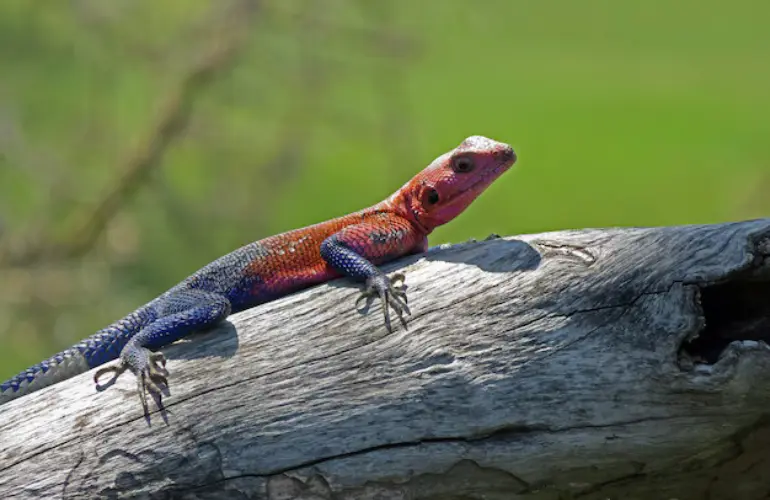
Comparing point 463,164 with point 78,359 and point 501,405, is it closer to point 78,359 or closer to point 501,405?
point 501,405

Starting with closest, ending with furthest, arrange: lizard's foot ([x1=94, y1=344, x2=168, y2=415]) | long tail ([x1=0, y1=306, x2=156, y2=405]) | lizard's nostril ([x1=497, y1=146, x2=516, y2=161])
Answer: lizard's foot ([x1=94, y1=344, x2=168, y2=415]) → long tail ([x1=0, y1=306, x2=156, y2=405]) → lizard's nostril ([x1=497, y1=146, x2=516, y2=161])

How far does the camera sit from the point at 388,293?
1.99 meters

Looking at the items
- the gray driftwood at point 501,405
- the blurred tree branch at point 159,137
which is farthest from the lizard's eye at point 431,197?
the blurred tree branch at point 159,137

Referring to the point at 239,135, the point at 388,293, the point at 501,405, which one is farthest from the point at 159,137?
the point at 501,405

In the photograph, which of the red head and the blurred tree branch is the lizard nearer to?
the red head

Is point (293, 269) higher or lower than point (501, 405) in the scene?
higher

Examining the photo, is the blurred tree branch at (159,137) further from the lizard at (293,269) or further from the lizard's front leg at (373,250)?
the lizard's front leg at (373,250)

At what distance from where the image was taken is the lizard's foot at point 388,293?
6.44 feet

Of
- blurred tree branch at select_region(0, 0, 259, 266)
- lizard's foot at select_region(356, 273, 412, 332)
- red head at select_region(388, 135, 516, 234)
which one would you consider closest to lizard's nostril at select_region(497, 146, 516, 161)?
red head at select_region(388, 135, 516, 234)

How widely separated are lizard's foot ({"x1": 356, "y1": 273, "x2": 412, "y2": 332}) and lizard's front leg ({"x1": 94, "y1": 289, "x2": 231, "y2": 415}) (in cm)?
39

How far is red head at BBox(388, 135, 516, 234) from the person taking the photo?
2.39m

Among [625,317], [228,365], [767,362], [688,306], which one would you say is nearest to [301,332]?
[228,365]

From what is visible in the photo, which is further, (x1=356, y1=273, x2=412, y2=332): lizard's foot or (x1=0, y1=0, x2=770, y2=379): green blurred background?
(x1=0, y1=0, x2=770, y2=379): green blurred background

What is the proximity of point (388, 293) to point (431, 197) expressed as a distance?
0.56 meters
